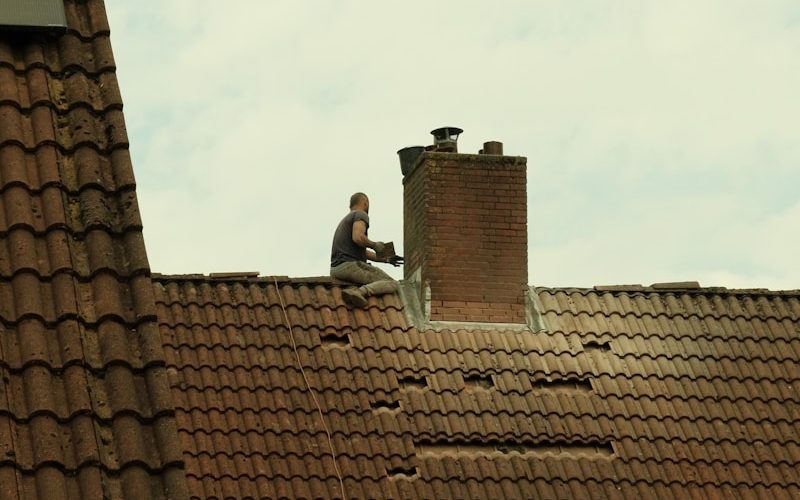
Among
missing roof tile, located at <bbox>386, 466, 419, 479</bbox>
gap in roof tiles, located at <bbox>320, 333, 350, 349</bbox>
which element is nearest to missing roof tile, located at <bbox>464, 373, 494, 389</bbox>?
gap in roof tiles, located at <bbox>320, 333, 350, 349</bbox>

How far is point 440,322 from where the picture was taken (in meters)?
16.3

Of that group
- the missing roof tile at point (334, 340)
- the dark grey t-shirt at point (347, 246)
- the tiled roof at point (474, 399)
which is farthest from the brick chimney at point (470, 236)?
the missing roof tile at point (334, 340)

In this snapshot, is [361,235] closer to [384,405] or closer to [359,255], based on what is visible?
[359,255]

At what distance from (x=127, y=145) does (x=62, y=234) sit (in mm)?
587

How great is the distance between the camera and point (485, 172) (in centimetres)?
1709

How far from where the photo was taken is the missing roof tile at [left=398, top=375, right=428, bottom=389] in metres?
15.4

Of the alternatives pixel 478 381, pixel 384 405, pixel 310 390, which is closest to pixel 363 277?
pixel 478 381

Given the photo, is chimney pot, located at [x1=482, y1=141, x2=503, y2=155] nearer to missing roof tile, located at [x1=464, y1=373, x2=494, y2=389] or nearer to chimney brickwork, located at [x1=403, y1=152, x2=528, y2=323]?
chimney brickwork, located at [x1=403, y1=152, x2=528, y2=323]

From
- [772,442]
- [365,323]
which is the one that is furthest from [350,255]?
[772,442]

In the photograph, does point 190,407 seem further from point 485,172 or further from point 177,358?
point 485,172

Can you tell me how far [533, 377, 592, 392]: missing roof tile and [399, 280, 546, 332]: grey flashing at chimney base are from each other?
801 millimetres

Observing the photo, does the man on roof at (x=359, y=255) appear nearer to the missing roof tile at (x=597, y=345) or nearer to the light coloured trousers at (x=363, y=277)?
the light coloured trousers at (x=363, y=277)

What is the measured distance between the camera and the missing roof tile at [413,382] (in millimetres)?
15375

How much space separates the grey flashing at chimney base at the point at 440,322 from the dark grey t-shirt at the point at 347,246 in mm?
547
